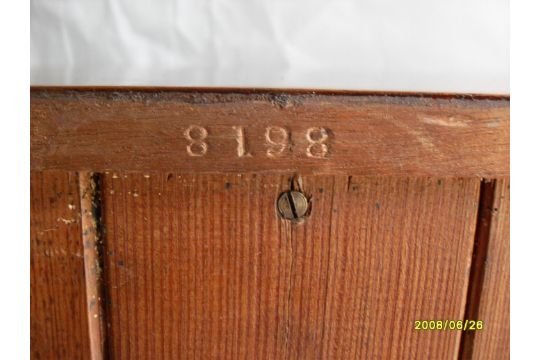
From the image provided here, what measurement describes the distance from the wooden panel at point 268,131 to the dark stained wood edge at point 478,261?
0.17ft

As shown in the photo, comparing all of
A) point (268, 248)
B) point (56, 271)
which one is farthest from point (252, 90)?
point (56, 271)

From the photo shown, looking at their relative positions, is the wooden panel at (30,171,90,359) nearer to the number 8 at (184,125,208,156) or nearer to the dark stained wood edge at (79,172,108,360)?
the dark stained wood edge at (79,172,108,360)

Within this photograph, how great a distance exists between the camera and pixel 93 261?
1.30 feet

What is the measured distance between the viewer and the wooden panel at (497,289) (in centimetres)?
39

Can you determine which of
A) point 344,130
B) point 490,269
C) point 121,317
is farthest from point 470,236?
point 121,317

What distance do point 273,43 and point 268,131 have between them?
8cm

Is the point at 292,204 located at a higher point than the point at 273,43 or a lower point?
lower

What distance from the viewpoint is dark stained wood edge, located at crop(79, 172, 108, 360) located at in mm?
383

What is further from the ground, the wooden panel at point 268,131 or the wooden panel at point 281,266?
the wooden panel at point 268,131

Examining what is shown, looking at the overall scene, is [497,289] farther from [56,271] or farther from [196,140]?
[56,271]

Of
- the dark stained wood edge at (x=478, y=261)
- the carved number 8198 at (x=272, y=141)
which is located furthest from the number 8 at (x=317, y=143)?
the dark stained wood edge at (x=478, y=261)
